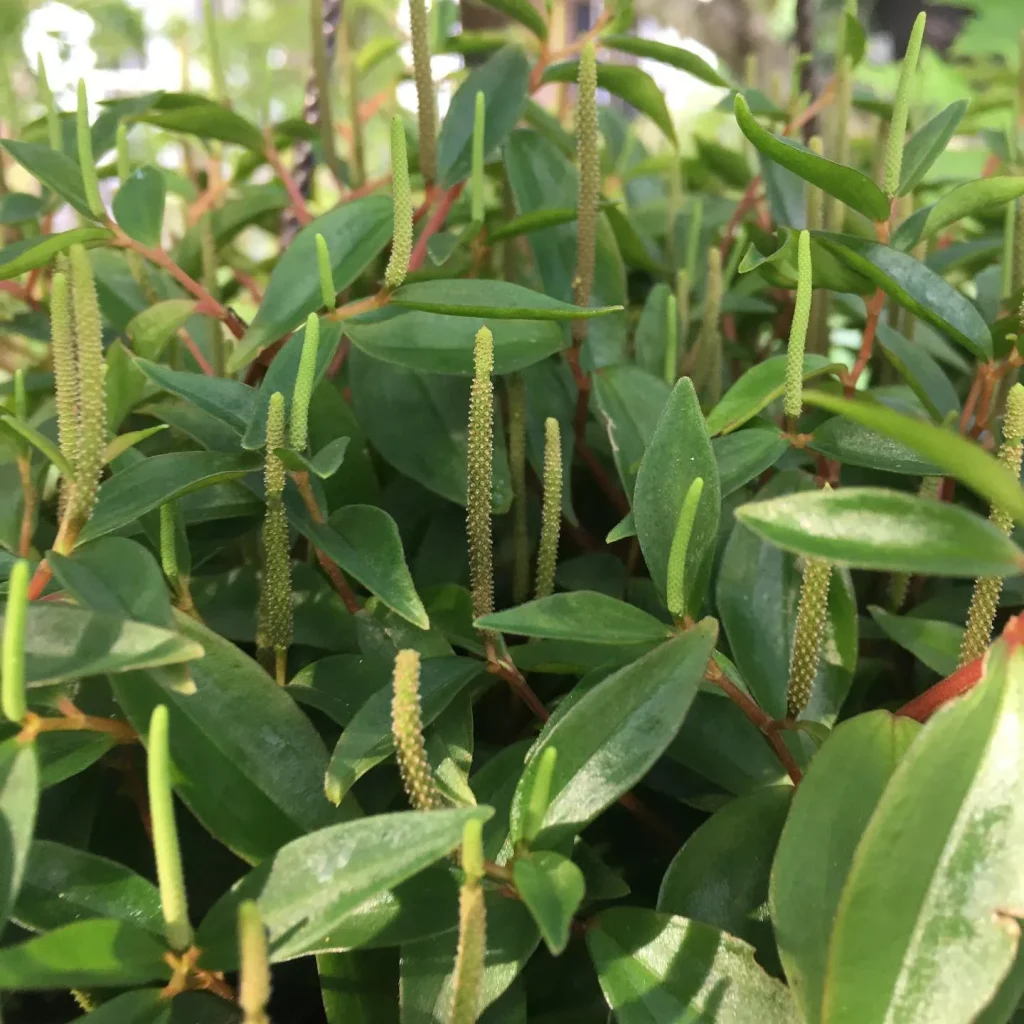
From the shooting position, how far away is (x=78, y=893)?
9.2 inches

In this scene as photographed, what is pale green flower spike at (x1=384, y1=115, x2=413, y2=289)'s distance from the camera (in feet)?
0.98

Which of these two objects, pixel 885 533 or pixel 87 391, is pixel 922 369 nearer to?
pixel 885 533

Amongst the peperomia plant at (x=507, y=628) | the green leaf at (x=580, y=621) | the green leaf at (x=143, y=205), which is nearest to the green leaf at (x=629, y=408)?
the peperomia plant at (x=507, y=628)

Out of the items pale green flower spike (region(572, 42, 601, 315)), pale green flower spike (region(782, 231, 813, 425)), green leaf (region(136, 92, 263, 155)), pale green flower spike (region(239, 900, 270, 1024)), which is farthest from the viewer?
green leaf (region(136, 92, 263, 155))

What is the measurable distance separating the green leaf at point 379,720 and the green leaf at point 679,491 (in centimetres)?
7

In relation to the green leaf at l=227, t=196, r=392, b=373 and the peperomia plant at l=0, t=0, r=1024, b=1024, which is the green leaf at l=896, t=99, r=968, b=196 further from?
the green leaf at l=227, t=196, r=392, b=373

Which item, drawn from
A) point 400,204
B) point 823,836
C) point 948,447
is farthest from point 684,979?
point 400,204

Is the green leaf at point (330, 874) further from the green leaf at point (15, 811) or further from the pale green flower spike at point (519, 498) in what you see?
the pale green flower spike at point (519, 498)

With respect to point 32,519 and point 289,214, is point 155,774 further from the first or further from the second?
point 289,214

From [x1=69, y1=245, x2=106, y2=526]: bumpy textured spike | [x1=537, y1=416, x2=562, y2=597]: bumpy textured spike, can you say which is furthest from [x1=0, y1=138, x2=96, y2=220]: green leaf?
[x1=537, y1=416, x2=562, y2=597]: bumpy textured spike

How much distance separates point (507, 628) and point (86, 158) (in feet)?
0.84

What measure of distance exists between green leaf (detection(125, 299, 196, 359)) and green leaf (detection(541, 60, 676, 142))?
0.23m

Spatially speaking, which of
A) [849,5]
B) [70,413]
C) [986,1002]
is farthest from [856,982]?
[849,5]

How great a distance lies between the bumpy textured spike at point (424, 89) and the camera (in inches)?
15.6
